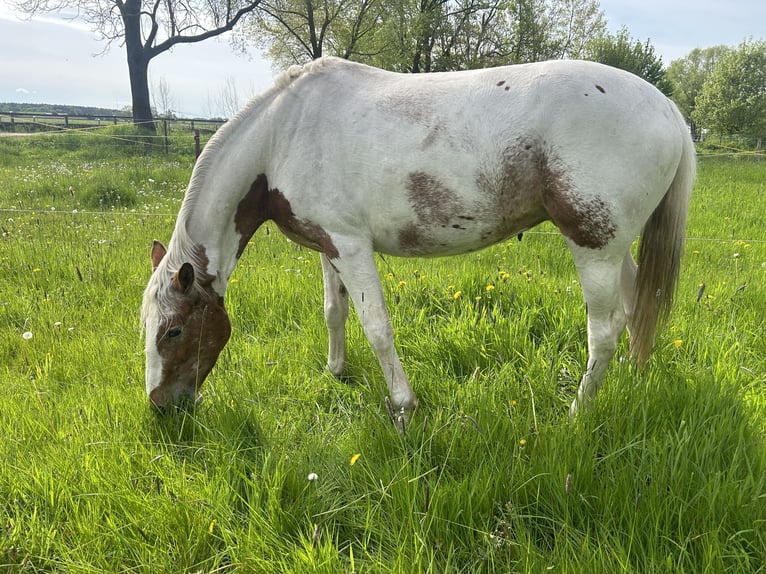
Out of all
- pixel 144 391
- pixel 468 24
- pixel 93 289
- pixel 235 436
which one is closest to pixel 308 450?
pixel 235 436

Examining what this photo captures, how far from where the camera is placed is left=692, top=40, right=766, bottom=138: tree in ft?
105

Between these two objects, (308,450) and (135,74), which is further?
(135,74)

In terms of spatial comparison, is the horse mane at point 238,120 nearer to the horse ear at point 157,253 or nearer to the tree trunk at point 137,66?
the horse ear at point 157,253

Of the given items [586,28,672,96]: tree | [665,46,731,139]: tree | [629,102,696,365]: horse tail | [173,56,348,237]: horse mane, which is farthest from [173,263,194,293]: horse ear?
[665,46,731,139]: tree

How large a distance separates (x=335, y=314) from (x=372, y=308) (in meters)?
0.61

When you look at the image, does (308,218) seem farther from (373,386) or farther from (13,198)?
(13,198)

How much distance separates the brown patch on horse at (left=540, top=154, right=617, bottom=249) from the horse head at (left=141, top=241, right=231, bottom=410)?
1.74m

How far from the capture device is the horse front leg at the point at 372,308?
2.46 meters

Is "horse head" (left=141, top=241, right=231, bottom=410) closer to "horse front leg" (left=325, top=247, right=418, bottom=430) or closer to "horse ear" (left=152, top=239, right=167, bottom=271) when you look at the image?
"horse ear" (left=152, top=239, right=167, bottom=271)

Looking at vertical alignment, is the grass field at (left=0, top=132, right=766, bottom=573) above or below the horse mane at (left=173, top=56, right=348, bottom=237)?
below

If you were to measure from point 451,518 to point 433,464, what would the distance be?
38 cm

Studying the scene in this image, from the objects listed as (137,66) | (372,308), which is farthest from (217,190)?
(137,66)

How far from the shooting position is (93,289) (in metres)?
4.23

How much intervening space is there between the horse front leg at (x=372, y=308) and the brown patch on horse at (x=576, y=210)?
94 cm
